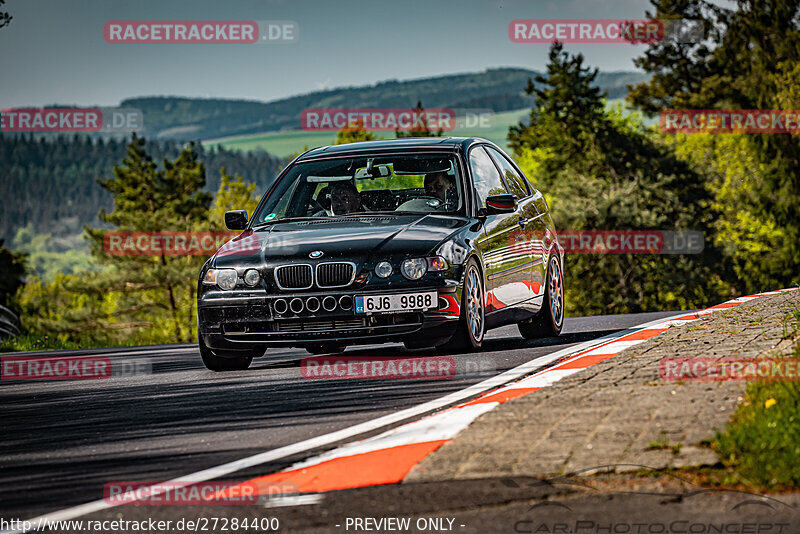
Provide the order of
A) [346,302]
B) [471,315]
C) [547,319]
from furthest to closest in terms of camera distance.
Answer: [547,319] < [471,315] < [346,302]

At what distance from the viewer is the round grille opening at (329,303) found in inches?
359

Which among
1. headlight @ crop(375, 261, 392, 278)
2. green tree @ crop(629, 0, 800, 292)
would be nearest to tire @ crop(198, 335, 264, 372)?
headlight @ crop(375, 261, 392, 278)

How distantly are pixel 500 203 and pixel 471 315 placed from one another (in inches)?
45.3

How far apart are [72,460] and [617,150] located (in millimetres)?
59640

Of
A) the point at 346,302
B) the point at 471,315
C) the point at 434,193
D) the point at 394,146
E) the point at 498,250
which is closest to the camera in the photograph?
the point at 346,302

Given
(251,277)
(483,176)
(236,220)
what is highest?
(483,176)

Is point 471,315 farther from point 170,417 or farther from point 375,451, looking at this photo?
point 375,451

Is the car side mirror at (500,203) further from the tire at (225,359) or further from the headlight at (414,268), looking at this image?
the tire at (225,359)

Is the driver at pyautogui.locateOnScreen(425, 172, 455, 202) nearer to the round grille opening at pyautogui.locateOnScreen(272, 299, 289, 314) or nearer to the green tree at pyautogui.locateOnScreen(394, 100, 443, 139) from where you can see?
the round grille opening at pyautogui.locateOnScreen(272, 299, 289, 314)

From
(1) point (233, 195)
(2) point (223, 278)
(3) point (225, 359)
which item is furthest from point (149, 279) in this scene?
(2) point (223, 278)

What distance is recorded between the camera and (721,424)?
5.16 meters

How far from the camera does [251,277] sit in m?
9.27

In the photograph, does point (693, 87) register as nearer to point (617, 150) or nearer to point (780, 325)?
A: point (617, 150)

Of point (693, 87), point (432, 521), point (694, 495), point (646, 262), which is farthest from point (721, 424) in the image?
point (693, 87)
